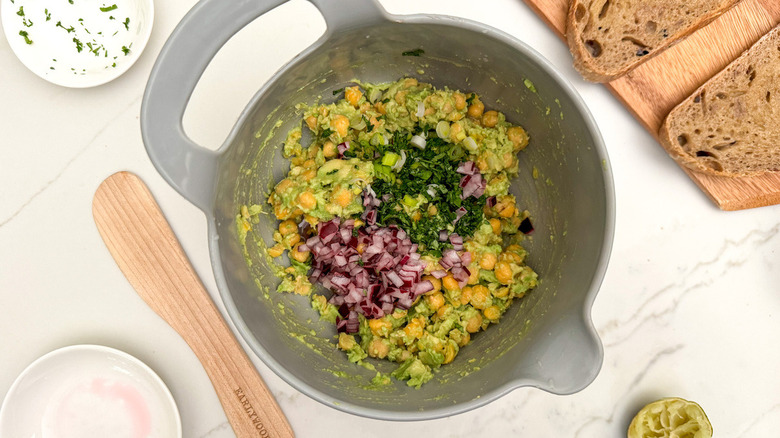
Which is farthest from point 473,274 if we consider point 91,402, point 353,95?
point 91,402

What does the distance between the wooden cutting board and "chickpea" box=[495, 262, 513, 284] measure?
775 mm

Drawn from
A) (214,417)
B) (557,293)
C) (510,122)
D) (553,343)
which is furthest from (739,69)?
(214,417)

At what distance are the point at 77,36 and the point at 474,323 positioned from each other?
6.03ft

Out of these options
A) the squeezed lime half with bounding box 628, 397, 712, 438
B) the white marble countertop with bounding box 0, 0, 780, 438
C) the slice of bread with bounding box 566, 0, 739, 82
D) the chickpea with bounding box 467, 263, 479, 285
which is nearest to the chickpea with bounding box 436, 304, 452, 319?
the chickpea with bounding box 467, 263, 479, 285

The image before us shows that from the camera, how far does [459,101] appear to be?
186 centimetres

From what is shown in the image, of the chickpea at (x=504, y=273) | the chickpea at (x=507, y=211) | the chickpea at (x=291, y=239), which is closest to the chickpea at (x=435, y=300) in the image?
the chickpea at (x=504, y=273)

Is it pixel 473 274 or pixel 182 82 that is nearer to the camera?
pixel 182 82

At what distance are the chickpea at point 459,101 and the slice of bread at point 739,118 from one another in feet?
2.49

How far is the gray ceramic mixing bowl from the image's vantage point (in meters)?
1.41

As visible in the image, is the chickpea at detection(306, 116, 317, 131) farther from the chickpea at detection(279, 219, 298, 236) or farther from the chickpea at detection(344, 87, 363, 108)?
the chickpea at detection(279, 219, 298, 236)

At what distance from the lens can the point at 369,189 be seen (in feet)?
5.98

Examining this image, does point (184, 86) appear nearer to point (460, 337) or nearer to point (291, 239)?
point (291, 239)

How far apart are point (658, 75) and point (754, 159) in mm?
497

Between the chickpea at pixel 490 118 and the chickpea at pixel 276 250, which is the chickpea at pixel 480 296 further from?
the chickpea at pixel 276 250
